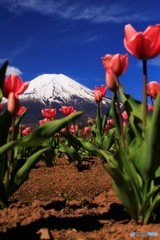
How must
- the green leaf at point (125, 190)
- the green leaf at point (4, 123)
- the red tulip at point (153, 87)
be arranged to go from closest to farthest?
1. the green leaf at point (125, 190)
2. the green leaf at point (4, 123)
3. the red tulip at point (153, 87)

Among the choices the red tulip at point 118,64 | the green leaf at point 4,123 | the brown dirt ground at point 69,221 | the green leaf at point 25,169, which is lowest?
the brown dirt ground at point 69,221

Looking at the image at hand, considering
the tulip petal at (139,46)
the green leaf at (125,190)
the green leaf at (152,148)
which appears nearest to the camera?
the green leaf at (152,148)

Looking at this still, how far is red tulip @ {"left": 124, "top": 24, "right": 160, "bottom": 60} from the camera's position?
3070 mm

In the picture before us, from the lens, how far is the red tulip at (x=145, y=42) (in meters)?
3.07

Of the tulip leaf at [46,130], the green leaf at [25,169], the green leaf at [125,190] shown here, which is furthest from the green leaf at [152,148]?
the green leaf at [25,169]

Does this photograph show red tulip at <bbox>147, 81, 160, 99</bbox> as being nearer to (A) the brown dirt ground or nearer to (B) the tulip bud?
(A) the brown dirt ground

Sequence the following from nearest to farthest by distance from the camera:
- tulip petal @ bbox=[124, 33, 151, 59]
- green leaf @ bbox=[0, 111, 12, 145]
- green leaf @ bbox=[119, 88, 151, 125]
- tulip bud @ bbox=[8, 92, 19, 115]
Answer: tulip petal @ bbox=[124, 33, 151, 59], tulip bud @ bbox=[8, 92, 19, 115], green leaf @ bbox=[119, 88, 151, 125], green leaf @ bbox=[0, 111, 12, 145]

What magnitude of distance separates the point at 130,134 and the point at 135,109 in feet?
1.17

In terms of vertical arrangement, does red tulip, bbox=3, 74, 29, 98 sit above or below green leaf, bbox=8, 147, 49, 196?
above

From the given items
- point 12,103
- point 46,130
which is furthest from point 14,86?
point 46,130

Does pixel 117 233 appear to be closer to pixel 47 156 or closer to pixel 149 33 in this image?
pixel 149 33

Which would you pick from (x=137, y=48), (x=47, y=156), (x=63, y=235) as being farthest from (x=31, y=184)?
(x=137, y=48)

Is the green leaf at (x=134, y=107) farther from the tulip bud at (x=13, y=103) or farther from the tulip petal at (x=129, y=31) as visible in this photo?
the tulip bud at (x=13, y=103)

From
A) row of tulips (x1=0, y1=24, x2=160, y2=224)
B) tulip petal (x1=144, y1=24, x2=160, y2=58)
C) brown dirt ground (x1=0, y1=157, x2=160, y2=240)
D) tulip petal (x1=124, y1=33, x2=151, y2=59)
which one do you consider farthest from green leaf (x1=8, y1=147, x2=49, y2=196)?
tulip petal (x1=144, y1=24, x2=160, y2=58)
